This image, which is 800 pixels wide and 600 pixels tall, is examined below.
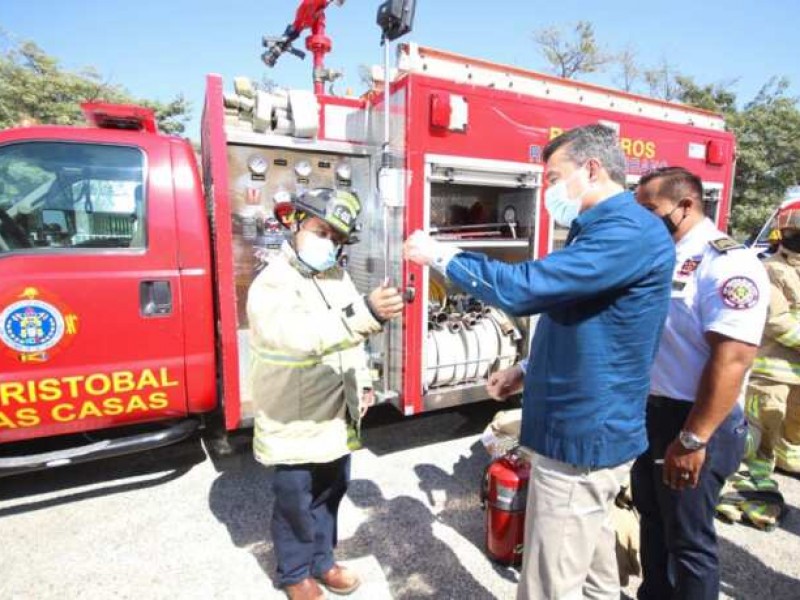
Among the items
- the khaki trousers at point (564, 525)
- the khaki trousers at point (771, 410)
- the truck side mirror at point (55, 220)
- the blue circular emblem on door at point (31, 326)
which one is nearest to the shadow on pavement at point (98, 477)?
the blue circular emblem on door at point (31, 326)

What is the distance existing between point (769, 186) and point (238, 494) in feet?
68.9

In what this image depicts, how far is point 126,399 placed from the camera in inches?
107

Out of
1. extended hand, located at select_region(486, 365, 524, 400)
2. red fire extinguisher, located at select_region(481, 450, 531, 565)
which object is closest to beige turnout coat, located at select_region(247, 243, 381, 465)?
extended hand, located at select_region(486, 365, 524, 400)

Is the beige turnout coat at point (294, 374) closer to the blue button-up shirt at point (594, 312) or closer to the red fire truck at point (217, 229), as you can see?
the blue button-up shirt at point (594, 312)

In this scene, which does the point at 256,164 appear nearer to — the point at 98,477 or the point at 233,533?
the point at 233,533

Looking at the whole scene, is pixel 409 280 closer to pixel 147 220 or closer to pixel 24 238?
pixel 147 220

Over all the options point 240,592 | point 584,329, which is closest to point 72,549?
point 240,592

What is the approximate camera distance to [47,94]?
17.2 meters

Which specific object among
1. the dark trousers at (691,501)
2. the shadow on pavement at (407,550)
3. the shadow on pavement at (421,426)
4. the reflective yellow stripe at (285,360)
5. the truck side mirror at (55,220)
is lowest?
the shadow on pavement at (407,550)

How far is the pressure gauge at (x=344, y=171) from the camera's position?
3328 millimetres

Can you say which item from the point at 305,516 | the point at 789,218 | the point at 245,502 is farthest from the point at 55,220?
the point at 789,218

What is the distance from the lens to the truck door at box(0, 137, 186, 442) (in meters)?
2.51

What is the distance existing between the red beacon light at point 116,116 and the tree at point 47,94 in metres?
16.3

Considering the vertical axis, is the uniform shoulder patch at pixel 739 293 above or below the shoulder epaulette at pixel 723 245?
below
